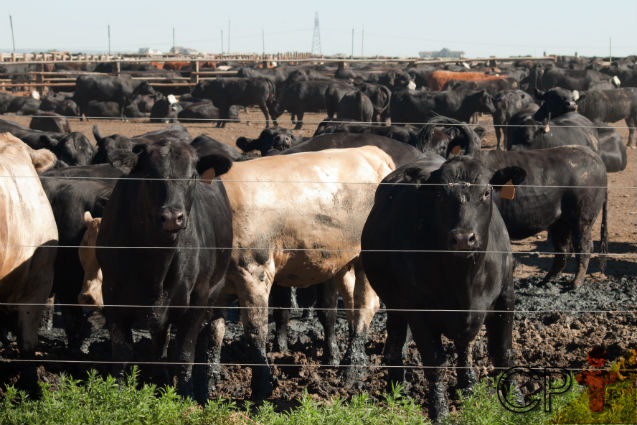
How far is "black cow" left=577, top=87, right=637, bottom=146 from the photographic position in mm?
23250

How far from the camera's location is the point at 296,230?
6730mm

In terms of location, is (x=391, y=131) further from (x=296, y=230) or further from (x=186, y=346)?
(x=186, y=346)

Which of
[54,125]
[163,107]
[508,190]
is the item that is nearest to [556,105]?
[54,125]

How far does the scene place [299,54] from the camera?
7538 centimetres

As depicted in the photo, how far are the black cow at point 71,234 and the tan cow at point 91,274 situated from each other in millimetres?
559

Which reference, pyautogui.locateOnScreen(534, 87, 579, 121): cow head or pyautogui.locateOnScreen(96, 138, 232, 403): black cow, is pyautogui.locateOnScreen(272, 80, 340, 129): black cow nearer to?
pyautogui.locateOnScreen(534, 87, 579, 121): cow head

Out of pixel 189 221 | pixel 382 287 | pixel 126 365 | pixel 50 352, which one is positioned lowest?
pixel 50 352

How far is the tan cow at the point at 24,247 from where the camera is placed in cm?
532

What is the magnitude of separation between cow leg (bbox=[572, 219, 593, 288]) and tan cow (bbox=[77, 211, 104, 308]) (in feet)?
17.4

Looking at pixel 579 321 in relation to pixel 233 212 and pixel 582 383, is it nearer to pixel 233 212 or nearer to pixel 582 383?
pixel 582 383

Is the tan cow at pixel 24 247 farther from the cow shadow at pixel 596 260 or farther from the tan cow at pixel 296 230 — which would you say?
the cow shadow at pixel 596 260

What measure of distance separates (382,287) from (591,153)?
4.73 meters

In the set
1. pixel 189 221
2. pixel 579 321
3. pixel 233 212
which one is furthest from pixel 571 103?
pixel 189 221

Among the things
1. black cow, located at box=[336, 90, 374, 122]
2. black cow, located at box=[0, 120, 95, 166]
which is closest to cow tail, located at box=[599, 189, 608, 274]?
black cow, located at box=[0, 120, 95, 166]
